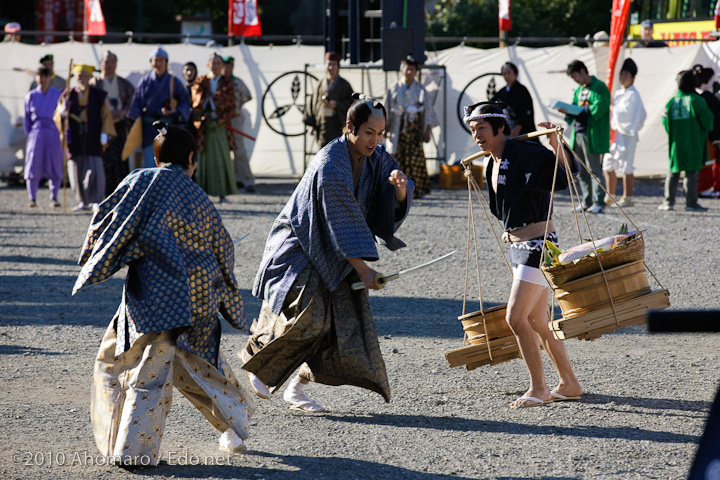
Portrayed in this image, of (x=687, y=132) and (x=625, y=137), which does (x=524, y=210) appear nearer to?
(x=687, y=132)

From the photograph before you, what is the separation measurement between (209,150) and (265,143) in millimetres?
2856

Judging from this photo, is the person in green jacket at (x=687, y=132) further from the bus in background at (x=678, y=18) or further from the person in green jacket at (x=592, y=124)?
the bus in background at (x=678, y=18)

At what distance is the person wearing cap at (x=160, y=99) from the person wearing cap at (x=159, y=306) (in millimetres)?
7176

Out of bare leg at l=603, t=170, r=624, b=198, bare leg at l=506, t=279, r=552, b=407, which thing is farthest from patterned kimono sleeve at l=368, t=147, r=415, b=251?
bare leg at l=603, t=170, r=624, b=198

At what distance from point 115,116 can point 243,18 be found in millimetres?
3988

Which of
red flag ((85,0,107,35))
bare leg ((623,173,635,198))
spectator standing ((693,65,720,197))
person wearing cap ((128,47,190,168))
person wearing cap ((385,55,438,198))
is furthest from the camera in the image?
red flag ((85,0,107,35))

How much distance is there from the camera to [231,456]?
3779 millimetres

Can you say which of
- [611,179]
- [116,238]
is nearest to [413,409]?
[116,238]

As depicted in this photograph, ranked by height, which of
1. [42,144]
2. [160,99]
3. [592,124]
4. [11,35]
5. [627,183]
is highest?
[11,35]

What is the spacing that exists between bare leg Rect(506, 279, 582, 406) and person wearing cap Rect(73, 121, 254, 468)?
138cm

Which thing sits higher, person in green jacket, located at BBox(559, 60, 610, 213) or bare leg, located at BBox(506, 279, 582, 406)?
person in green jacket, located at BBox(559, 60, 610, 213)

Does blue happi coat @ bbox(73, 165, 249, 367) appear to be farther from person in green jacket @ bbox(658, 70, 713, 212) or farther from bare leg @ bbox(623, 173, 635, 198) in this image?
bare leg @ bbox(623, 173, 635, 198)

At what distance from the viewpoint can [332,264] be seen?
4.08 metres

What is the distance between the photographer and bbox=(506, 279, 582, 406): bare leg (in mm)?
4328
